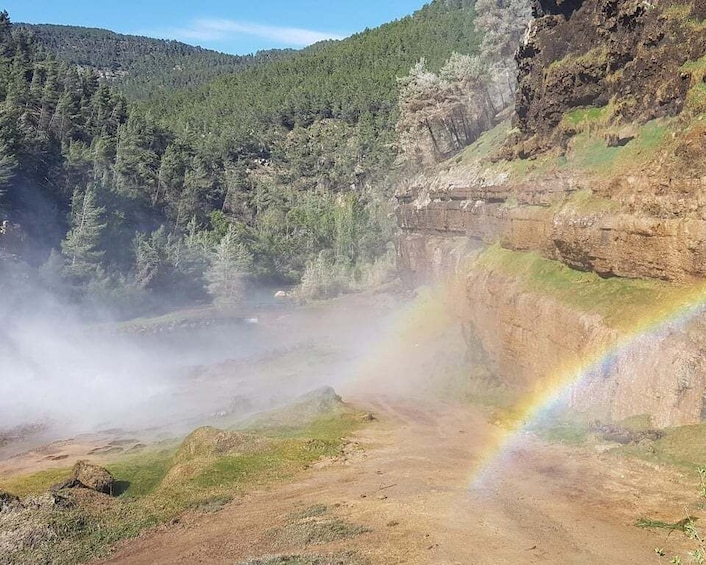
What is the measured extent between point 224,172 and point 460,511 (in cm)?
11963

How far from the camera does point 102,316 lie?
6725cm

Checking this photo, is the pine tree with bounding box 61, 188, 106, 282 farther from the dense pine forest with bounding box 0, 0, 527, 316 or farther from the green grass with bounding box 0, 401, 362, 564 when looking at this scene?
the green grass with bounding box 0, 401, 362, 564

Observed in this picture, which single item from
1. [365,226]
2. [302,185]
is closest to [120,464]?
[365,226]

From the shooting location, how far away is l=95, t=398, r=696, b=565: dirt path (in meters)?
12.3

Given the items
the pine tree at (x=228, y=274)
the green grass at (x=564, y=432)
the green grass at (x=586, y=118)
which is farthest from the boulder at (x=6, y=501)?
the pine tree at (x=228, y=274)

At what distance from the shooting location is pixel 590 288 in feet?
78.6

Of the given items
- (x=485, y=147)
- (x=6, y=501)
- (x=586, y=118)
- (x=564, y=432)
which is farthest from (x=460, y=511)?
(x=485, y=147)

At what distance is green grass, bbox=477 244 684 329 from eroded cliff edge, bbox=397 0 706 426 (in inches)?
2.4

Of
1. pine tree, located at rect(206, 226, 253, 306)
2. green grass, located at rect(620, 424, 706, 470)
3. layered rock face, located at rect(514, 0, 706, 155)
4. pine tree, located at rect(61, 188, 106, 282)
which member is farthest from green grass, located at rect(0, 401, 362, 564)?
pine tree, located at rect(206, 226, 253, 306)

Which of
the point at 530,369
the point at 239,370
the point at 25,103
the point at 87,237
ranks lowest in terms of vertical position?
the point at 239,370

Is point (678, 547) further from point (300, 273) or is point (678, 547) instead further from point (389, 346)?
point (300, 273)

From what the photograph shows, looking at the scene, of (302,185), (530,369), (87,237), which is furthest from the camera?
(302,185)

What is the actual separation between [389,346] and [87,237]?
135ft

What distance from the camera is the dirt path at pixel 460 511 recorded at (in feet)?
40.4
